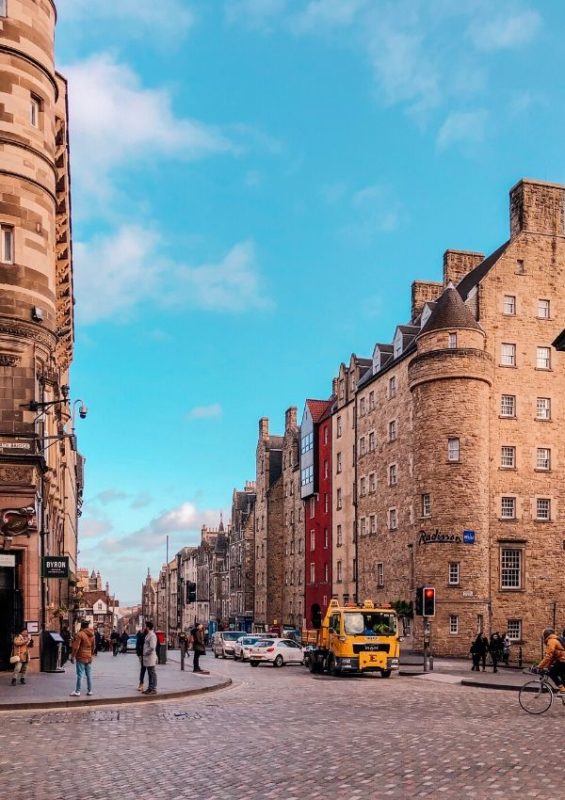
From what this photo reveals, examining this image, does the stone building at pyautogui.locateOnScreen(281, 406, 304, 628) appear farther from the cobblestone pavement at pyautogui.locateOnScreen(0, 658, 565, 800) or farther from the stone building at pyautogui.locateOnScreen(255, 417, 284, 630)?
the cobblestone pavement at pyautogui.locateOnScreen(0, 658, 565, 800)

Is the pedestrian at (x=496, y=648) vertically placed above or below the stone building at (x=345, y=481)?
below

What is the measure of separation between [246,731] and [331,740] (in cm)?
181

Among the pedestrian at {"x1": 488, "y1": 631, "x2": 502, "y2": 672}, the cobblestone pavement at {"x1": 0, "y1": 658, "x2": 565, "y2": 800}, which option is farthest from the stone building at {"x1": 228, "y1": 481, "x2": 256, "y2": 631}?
the cobblestone pavement at {"x1": 0, "y1": 658, "x2": 565, "y2": 800}

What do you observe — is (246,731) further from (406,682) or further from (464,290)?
(464,290)

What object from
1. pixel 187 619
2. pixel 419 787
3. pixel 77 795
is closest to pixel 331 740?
pixel 419 787

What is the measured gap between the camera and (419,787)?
10.8 m

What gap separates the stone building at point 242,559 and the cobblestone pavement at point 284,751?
81.5m

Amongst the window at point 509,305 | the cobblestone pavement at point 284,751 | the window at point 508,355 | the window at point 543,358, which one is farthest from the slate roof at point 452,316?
the cobblestone pavement at point 284,751

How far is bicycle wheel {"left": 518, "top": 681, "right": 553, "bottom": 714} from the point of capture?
18703 mm

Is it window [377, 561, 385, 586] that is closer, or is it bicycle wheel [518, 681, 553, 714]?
bicycle wheel [518, 681, 553, 714]

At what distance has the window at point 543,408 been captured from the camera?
53.8 meters

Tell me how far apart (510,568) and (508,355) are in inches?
450

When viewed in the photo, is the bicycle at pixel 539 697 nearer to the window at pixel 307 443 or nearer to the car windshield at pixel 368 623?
the car windshield at pixel 368 623

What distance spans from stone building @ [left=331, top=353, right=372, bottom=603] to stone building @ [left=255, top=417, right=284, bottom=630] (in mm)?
20049
